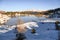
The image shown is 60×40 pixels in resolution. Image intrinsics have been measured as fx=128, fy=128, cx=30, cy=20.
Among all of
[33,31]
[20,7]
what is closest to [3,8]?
[20,7]

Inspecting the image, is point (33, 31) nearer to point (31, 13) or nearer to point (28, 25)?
point (28, 25)

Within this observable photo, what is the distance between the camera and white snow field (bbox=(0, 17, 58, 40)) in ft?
4.53

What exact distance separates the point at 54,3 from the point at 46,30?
12.4 inches

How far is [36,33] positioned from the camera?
1403mm

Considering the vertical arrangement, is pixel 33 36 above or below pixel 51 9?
below

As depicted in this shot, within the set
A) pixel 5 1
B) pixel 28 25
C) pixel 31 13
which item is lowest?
pixel 28 25

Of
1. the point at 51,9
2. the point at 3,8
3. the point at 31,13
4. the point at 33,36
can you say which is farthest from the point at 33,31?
the point at 3,8

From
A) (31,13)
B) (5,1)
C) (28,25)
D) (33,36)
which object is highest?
(5,1)

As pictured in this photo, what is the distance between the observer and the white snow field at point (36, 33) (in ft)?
4.53

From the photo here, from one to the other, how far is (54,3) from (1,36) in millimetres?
685

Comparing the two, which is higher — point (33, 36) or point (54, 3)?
point (54, 3)

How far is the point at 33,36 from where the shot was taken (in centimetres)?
140

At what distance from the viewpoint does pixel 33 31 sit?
1392 millimetres

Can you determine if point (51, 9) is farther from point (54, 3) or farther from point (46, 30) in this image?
point (46, 30)
